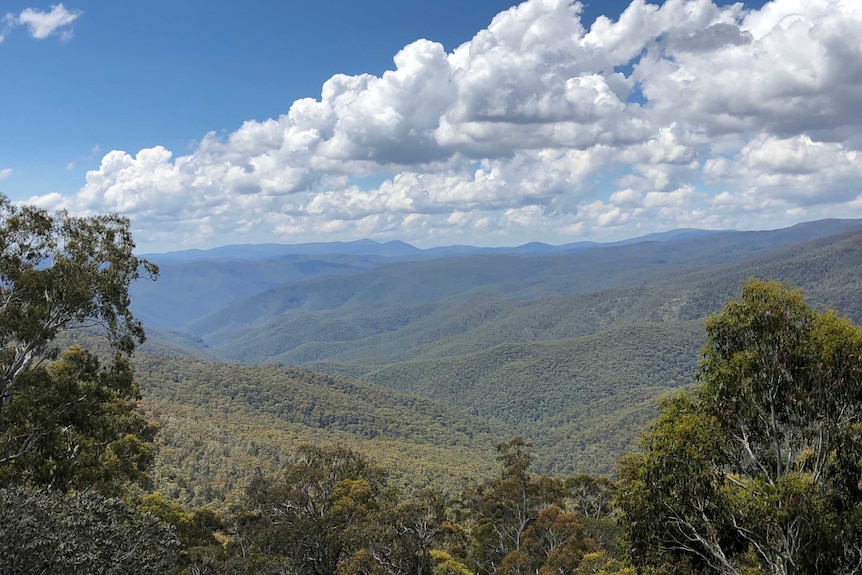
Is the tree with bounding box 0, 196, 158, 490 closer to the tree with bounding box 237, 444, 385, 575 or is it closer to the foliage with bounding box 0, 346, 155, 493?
the foliage with bounding box 0, 346, 155, 493

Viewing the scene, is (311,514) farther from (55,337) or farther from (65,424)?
(55,337)

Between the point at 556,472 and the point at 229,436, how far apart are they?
88.1m

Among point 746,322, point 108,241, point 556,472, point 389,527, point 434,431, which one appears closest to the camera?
point 746,322

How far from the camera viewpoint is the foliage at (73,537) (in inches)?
454

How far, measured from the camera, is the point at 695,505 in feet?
35.8

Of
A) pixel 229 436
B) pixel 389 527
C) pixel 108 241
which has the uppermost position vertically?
pixel 108 241

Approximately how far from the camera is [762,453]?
11.7 meters

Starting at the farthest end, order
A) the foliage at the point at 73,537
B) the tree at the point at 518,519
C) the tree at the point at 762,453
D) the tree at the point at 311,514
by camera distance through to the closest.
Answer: the tree at the point at 518,519
the tree at the point at 311,514
the foliage at the point at 73,537
the tree at the point at 762,453

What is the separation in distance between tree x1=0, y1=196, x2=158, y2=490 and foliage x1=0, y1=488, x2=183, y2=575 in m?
2.34

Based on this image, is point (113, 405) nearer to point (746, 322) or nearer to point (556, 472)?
point (746, 322)

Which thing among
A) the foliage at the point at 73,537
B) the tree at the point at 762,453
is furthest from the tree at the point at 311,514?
the tree at the point at 762,453

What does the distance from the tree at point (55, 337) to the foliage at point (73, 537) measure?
2.34m

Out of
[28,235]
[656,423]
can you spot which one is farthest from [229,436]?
[656,423]

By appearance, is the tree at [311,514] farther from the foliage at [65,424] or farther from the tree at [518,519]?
the tree at [518,519]
